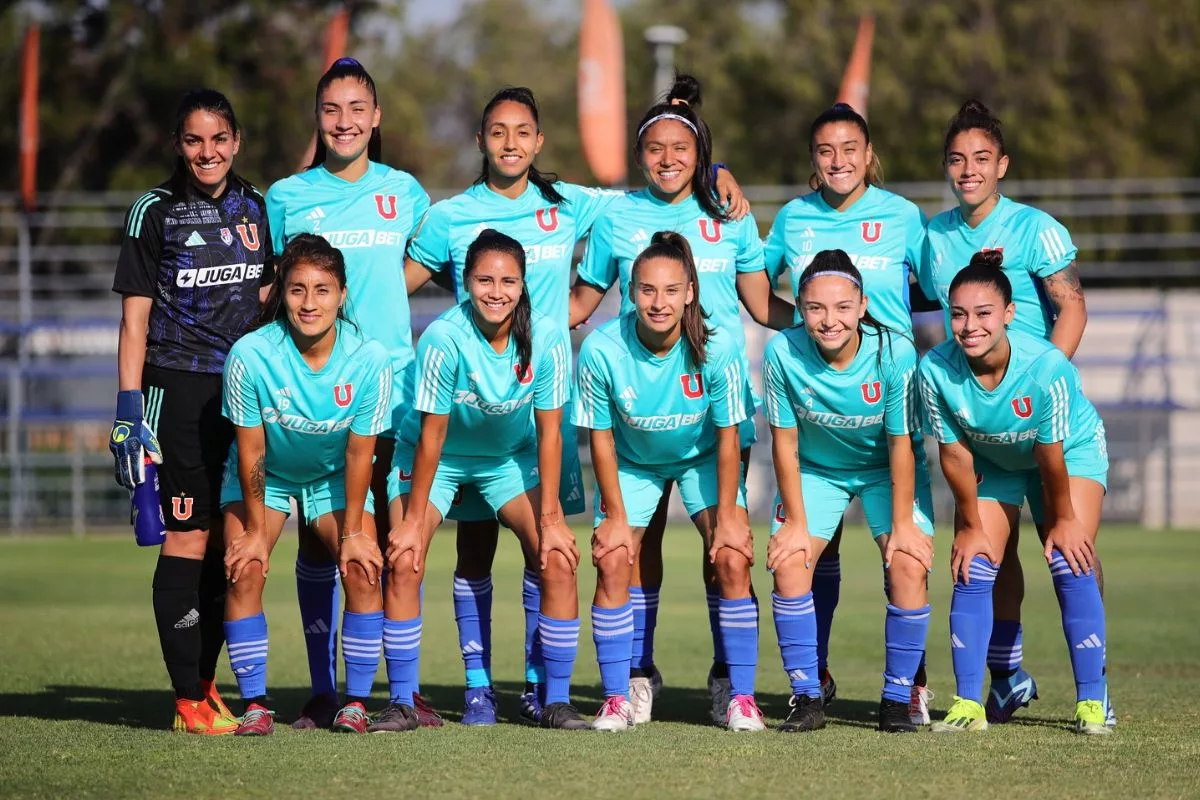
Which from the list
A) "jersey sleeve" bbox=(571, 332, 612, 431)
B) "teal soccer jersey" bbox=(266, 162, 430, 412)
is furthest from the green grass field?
"teal soccer jersey" bbox=(266, 162, 430, 412)

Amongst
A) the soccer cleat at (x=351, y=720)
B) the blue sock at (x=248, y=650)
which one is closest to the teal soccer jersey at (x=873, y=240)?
the soccer cleat at (x=351, y=720)

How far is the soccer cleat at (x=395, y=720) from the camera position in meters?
5.93

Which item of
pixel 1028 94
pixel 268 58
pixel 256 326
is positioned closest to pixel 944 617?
pixel 256 326

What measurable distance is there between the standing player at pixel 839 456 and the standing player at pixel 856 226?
0.85ft

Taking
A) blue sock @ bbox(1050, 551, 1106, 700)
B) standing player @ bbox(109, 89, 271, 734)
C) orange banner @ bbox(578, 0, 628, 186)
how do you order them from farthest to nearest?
orange banner @ bbox(578, 0, 628, 186)
standing player @ bbox(109, 89, 271, 734)
blue sock @ bbox(1050, 551, 1106, 700)

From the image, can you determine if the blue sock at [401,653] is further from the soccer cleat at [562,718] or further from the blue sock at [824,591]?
the blue sock at [824,591]

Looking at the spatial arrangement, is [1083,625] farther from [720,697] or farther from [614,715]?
[614,715]

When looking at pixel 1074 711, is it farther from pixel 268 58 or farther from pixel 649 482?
pixel 268 58

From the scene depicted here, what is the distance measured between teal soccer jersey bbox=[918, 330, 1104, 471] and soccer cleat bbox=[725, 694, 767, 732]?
1267 millimetres

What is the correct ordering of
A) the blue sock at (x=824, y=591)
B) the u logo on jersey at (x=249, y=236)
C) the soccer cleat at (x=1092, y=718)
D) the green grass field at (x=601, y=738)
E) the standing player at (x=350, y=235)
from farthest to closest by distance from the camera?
the blue sock at (x=824, y=591), the standing player at (x=350, y=235), the u logo on jersey at (x=249, y=236), the soccer cleat at (x=1092, y=718), the green grass field at (x=601, y=738)

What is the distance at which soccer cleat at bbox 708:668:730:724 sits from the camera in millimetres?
6329

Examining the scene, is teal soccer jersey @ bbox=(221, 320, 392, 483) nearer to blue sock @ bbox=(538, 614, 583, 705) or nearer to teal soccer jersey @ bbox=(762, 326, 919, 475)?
blue sock @ bbox=(538, 614, 583, 705)

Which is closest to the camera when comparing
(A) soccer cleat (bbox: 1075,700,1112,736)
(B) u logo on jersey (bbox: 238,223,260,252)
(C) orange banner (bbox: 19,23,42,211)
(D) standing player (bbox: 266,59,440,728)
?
(A) soccer cleat (bbox: 1075,700,1112,736)

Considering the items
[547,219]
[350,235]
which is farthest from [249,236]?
[547,219]
